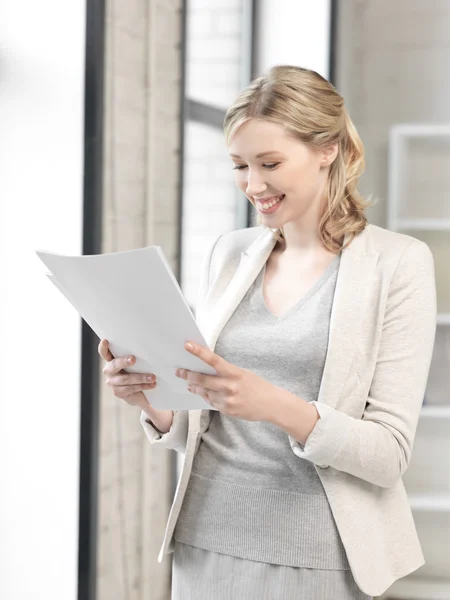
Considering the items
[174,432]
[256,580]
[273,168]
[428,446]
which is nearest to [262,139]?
[273,168]

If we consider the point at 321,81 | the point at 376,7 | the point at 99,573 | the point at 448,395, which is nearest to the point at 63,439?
the point at 99,573

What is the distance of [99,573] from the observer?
2301mm

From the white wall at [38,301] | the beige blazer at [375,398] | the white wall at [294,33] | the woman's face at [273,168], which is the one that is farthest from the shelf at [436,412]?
the woman's face at [273,168]

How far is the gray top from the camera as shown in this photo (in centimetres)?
139

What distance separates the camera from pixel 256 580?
1.40m

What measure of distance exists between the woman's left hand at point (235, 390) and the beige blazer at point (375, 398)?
10 centimetres

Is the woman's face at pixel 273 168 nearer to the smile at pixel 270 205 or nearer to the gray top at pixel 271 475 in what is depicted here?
the smile at pixel 270 205

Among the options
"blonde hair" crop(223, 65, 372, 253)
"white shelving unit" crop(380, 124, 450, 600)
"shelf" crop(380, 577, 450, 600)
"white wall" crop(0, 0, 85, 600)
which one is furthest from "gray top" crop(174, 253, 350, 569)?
"shelf" crop(380, 577, 450, 600)

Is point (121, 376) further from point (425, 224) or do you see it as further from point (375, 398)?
point (425, 224)

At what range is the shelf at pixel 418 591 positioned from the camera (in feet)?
12.0

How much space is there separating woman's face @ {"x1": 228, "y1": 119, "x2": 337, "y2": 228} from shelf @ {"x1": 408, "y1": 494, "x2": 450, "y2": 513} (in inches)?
97.1

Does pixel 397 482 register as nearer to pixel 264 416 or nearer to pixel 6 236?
pixel 264 416

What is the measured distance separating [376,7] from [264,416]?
10.4 ft

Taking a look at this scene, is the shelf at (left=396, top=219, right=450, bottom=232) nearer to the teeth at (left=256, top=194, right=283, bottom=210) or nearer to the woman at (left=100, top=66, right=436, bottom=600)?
the woman at (left=100, top=66, right=436, bottom=600)
